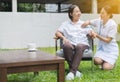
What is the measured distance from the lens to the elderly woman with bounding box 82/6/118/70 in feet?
18.0

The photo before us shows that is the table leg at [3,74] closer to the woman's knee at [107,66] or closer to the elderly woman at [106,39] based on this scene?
the elderly woman at [106,39]

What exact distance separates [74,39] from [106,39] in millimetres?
558

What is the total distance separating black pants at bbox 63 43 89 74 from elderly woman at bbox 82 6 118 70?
1.84 feet

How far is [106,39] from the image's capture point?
5.48m

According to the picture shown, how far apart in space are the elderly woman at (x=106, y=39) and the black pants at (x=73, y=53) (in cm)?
56

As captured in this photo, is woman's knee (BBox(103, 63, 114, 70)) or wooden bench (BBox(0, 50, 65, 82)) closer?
wooden bench (BBox(0, 50, 65, 82))

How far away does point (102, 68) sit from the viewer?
5695 mm

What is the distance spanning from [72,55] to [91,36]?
585 mm

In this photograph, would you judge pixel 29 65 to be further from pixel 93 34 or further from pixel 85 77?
pixel 93 34

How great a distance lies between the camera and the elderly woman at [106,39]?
5484 mm

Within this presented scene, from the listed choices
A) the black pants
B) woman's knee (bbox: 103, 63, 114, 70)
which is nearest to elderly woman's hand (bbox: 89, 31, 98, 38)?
the black pants

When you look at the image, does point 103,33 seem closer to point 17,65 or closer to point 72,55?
point 72,55

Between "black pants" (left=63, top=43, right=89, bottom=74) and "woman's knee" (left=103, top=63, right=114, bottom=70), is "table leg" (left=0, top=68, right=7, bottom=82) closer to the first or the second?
"black pants" (left=63, top=43, right=89, bottom=74)

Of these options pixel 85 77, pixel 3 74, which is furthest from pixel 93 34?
pixel 3 74
